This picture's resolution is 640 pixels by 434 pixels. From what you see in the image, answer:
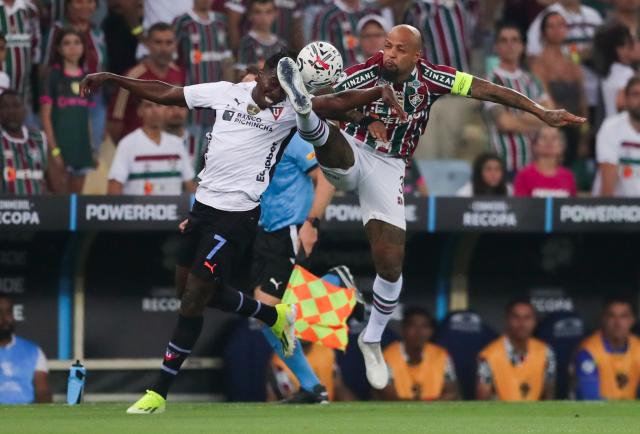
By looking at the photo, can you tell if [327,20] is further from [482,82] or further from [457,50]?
[482,82]

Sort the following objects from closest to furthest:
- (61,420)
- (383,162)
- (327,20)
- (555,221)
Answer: (61,420) < (383,162) < (555,221) < (327,20)

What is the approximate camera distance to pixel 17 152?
39.0 ft

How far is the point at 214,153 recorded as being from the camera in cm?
911

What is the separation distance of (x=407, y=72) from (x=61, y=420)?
2968 mm

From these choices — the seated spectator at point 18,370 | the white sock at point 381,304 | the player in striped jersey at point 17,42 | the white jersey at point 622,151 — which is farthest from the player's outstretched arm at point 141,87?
the white jersey at point 622,151

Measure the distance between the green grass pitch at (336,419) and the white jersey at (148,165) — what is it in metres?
2.64

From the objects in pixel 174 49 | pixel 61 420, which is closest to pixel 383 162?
pixel 61 420

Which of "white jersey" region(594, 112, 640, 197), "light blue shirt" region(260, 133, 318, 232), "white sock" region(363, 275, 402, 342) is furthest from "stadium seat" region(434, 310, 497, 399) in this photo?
"white sock" region(363, 275, 402, 342)

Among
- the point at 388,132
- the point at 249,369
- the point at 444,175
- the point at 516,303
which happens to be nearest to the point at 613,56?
the point at 444,175

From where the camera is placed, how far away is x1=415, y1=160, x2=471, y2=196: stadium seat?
13828 mm

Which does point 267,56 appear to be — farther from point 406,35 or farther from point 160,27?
point 406,35

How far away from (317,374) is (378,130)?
11.0ft

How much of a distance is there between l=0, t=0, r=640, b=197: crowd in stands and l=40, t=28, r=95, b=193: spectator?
0.01 meters

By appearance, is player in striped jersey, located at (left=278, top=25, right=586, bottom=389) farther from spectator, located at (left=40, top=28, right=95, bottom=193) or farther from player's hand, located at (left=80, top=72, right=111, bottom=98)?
spectator, located at (left=40, top=28, right=95, bottom=193)
